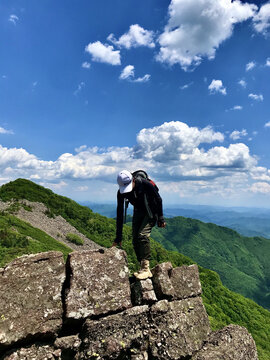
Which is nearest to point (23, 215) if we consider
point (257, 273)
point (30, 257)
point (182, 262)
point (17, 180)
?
point (17, 180)

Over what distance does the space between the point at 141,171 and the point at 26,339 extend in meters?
6.72

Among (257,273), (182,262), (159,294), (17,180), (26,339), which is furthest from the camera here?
(257,273)

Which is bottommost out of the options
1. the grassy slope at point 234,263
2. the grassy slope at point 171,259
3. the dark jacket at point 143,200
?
the grassy slope at point 234,263

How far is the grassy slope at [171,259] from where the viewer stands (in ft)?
106

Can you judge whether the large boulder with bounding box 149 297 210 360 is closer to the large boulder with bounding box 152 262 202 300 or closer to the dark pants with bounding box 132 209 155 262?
the large boulder with bounding box 152 262 202 300

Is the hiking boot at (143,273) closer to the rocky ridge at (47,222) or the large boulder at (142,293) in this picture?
the large boulder at (142,293)

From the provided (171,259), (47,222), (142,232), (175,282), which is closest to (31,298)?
(142,232)

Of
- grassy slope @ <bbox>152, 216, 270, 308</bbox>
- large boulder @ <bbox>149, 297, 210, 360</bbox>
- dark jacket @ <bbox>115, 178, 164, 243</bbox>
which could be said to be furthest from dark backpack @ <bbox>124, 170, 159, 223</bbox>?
grassy slope @ <bbox>152, 216, 270, 308</bbox>

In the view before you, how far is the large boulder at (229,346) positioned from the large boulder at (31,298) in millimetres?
5018

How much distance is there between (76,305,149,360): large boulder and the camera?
6871 mm

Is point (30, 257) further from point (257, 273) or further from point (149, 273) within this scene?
point (257, 273)

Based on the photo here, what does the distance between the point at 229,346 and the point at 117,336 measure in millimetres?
4260

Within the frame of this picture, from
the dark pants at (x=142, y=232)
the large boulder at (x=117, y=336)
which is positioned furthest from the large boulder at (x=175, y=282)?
the large boulder at (x=117, y=336)

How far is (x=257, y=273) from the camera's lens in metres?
174
